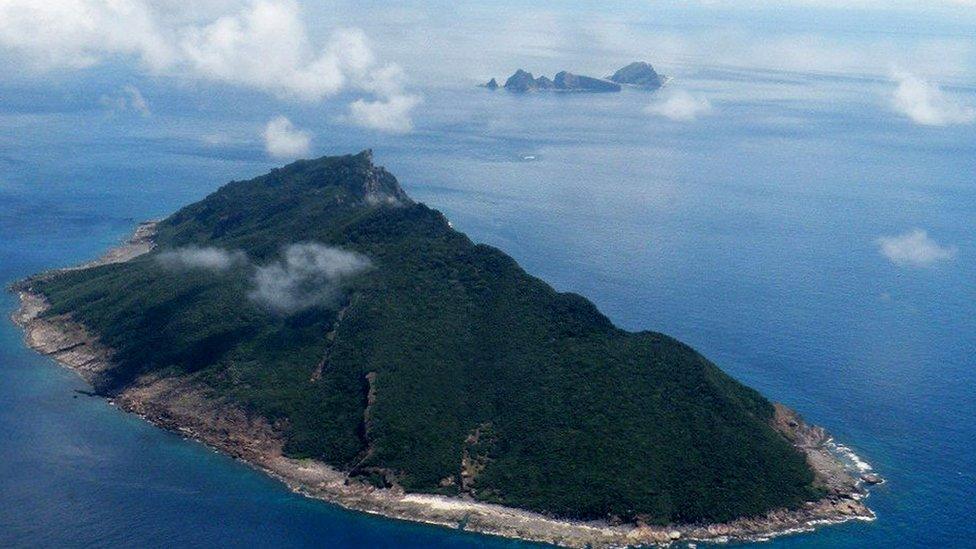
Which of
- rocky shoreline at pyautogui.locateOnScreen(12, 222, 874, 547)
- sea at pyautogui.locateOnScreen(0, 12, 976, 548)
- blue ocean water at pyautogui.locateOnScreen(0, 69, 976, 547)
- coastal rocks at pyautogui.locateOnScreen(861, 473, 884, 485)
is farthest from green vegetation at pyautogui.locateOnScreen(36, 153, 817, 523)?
blue ocean water at pyautogui.locateOnScreen(0, 69, 976, 547)

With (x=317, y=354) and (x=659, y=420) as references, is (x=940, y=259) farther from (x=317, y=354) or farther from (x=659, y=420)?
(x=317, y=354)

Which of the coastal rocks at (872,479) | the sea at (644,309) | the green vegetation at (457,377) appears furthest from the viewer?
the coastal rocks at (872,479)

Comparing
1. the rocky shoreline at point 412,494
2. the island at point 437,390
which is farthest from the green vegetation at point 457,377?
the rocky shoreline at point 412,494

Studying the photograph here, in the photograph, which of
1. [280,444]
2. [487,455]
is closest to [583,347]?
[487,455]

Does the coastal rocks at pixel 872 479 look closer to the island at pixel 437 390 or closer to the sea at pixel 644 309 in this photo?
the sea at pixel 644 309

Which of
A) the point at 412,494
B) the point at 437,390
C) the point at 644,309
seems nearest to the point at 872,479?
the point at 437,390
